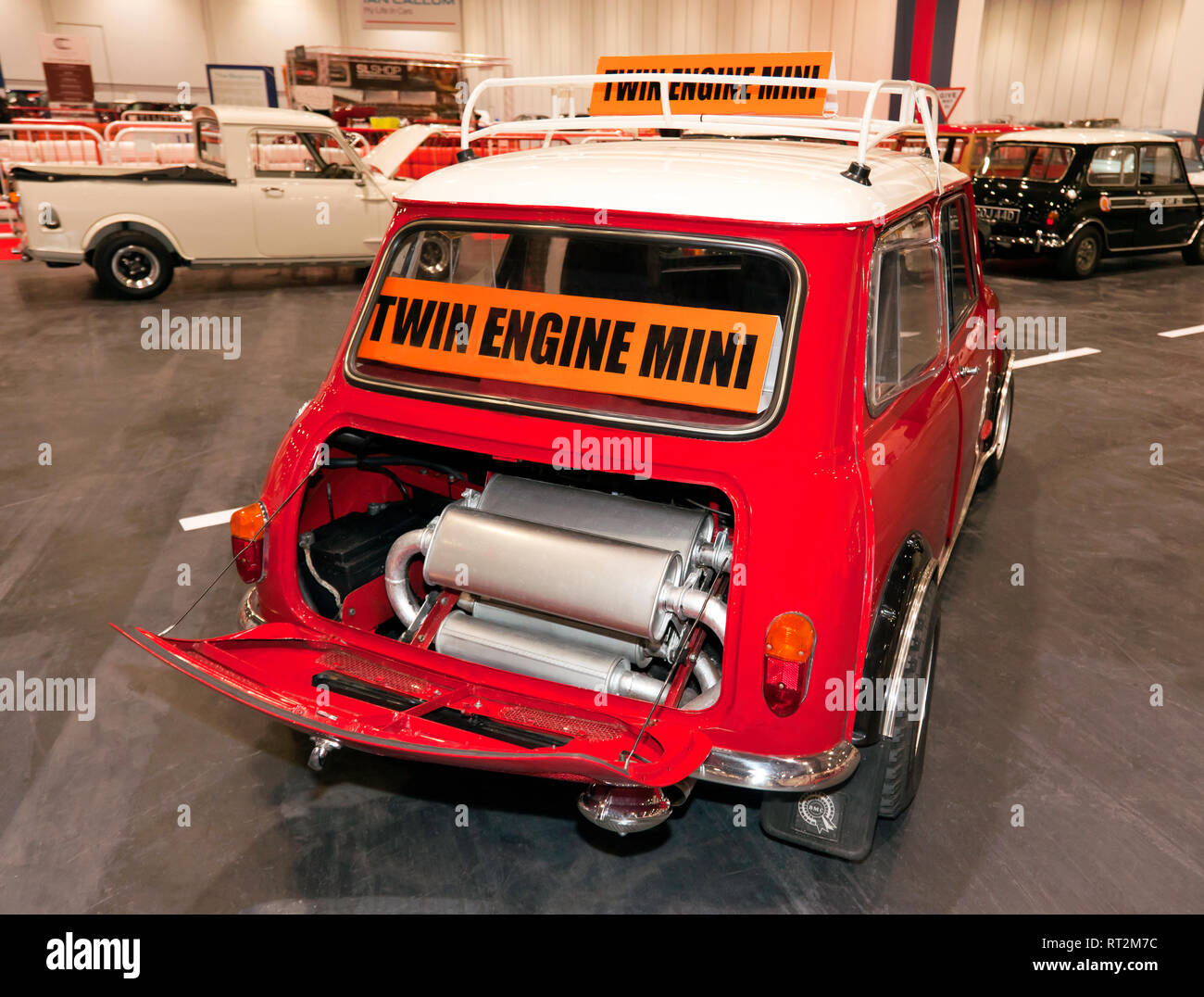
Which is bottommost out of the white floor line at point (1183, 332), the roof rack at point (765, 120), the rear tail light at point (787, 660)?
the white floor line at point (1183, 332)

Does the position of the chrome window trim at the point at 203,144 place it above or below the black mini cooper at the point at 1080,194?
above

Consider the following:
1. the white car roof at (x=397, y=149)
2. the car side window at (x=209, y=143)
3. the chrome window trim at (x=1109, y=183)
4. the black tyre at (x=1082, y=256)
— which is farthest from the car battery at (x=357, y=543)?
the chrome window trim at (x=1109, y=183)

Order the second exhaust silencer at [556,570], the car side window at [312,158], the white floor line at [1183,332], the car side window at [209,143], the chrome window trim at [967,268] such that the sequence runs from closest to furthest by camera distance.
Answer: the second exhaust silencer at [556,570] < the chrome window trim at [967,268] < the white floor line at [1183,332] < the car side window at [209,143] < the car side window at [312,158]

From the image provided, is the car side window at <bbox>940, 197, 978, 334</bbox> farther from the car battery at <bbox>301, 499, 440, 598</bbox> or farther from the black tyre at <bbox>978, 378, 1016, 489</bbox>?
the car battery at <bbox>301, 499, 440, 598</bbox>

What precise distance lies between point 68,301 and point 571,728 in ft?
29.4

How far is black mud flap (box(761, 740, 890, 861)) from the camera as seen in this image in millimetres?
2391

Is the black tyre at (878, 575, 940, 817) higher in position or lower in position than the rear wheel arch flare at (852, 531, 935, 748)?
lower

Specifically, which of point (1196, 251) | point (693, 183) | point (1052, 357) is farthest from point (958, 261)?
point (1196, 251)

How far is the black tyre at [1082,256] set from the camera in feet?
34.1

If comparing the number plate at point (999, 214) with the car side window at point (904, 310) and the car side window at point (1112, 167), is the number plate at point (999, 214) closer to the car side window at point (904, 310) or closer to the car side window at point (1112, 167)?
the car side window at point (1112, 167)

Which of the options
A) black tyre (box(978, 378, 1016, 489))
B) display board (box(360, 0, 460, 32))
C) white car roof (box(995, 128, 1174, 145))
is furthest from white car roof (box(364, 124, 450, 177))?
display board (box(360, 0, 460, 32))

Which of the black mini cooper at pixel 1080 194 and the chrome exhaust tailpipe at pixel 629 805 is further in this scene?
the black mini cooper at pixel 1080 194

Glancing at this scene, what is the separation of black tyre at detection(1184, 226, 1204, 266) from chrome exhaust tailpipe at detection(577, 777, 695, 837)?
12314 millimetres

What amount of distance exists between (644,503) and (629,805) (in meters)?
0.85
